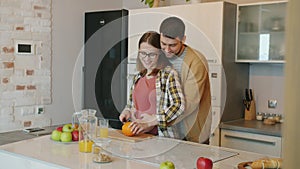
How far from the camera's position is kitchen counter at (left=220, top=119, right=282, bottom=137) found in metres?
3.13

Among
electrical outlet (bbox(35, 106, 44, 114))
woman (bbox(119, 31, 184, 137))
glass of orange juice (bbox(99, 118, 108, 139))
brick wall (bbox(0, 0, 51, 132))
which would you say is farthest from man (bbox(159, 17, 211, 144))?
electrical outlet (bbox(35, 106, 44, 114))

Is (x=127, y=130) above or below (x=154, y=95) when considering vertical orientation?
below

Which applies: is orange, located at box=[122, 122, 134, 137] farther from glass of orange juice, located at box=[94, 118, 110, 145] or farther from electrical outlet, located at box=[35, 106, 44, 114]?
electrical outlet, located at box=[35, 106, 44, 114]

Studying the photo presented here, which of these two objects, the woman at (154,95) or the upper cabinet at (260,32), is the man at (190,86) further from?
the upper cabinet at (260,32)

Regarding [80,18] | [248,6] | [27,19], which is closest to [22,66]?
[27,19]

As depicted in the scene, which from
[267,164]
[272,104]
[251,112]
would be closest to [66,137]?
[267,164]

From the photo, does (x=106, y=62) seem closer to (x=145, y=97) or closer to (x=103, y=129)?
(x=145, y=97)

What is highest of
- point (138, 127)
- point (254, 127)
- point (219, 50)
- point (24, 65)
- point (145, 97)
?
point (219, 50)

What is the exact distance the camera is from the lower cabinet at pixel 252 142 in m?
3.10

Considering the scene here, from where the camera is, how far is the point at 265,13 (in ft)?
11.3

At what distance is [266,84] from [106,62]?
188 cm

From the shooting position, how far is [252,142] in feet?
10.7

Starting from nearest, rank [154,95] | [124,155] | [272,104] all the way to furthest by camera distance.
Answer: [124,155], [154,95], [272,104]

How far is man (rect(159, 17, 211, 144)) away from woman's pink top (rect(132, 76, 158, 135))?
19 cm
